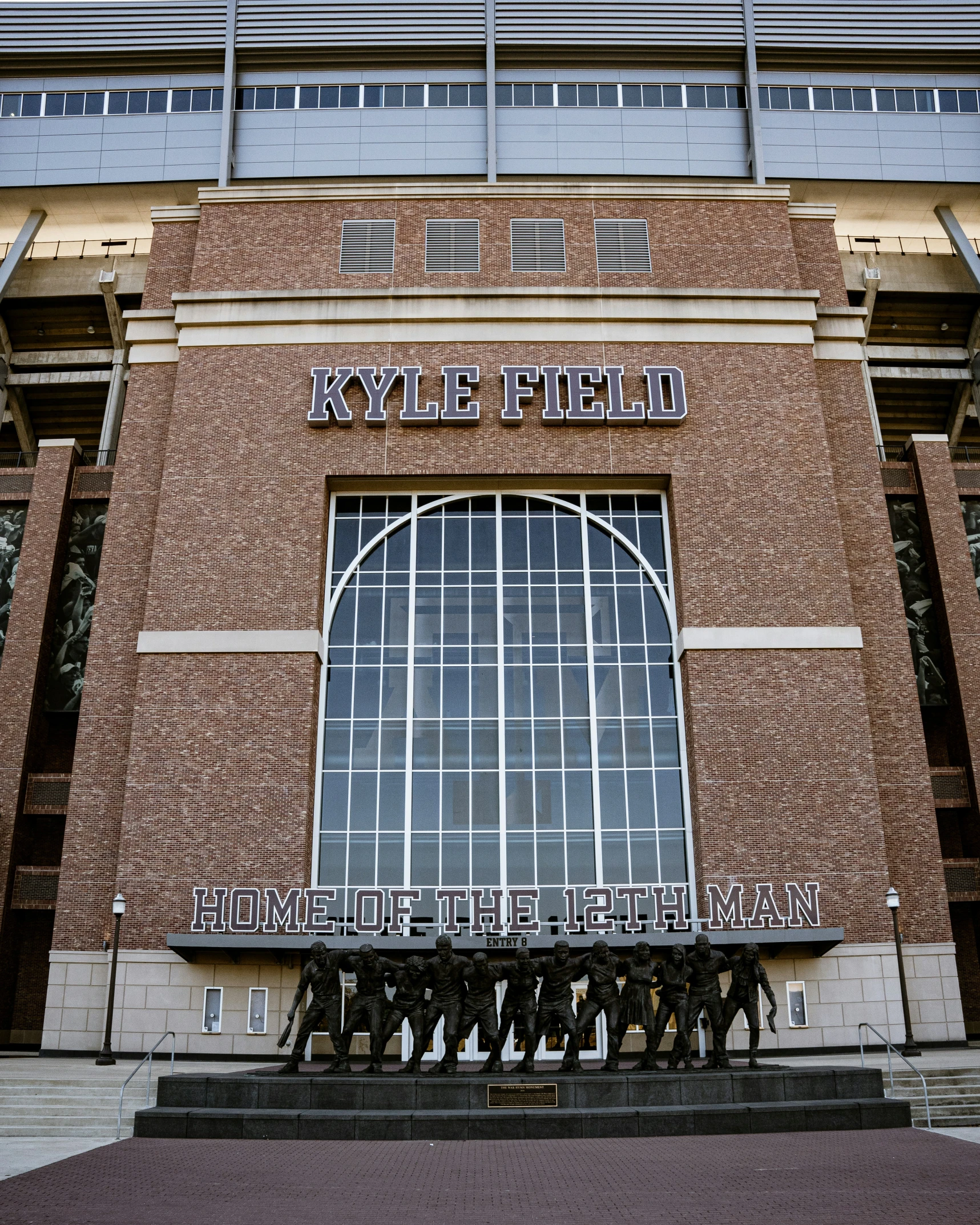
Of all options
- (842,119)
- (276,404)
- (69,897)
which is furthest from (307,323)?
(842,119)

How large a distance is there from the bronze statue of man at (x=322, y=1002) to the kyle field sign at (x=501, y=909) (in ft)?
20.7

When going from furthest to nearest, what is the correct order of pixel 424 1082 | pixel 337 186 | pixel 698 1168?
pixel 337 186
pixel 424 1082
pixel 698 1168

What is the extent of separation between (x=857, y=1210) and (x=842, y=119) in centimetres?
3568

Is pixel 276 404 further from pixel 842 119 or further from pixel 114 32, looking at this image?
pixel 842 119

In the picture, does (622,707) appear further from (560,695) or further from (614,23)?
(614,23)

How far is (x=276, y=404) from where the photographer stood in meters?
29.8

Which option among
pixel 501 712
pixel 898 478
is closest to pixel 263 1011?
pixel 501 712

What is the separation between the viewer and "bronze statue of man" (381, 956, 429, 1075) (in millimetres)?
17594

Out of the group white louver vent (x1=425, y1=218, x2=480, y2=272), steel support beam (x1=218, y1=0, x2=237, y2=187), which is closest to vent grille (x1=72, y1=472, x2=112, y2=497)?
steel support beam (x1=218, y1=0, x2=237, y2=187)

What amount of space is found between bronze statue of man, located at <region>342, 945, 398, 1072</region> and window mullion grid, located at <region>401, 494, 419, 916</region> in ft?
25.0

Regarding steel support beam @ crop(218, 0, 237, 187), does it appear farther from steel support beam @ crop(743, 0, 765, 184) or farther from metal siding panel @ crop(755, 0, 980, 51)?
metal siding panel @ crop(755, 0, 980, 51)

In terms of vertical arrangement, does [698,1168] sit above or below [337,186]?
below

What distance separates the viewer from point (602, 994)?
58.4 ft

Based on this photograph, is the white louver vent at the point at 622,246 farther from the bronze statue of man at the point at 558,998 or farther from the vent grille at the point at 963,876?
the bronze statue of man at the point at 558,998
